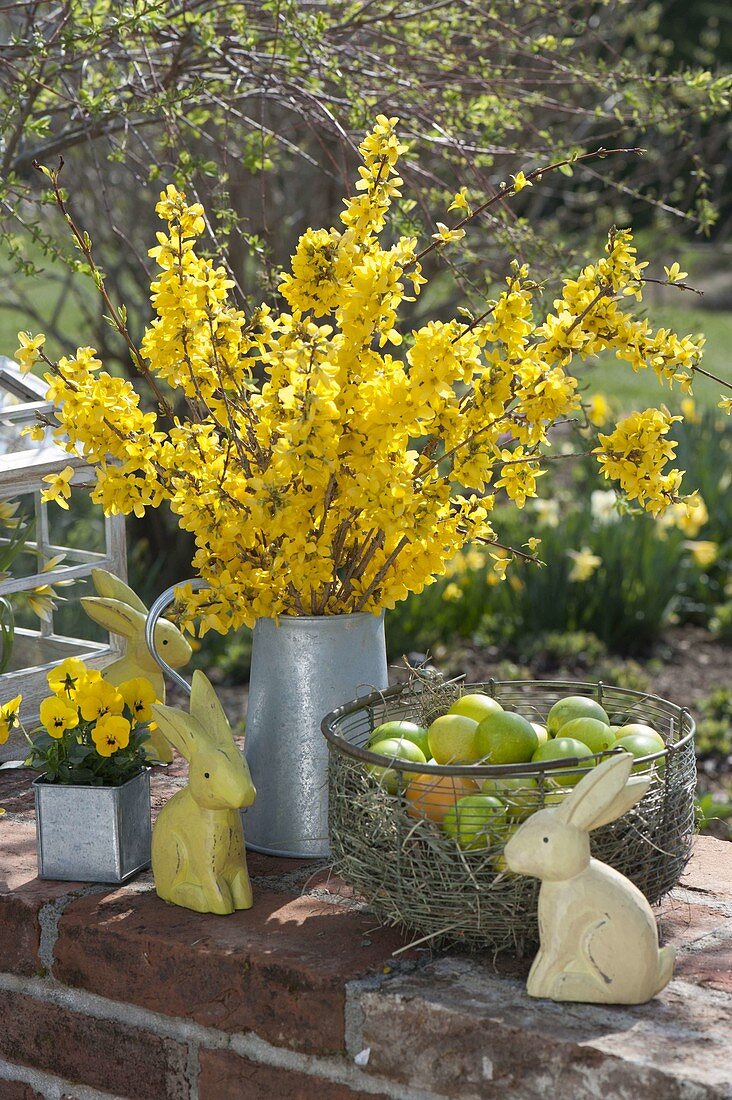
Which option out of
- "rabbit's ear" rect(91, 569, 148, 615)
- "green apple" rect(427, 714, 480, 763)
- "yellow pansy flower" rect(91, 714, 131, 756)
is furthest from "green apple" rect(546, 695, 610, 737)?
"rabbit's ear" rect(91, 569, 148, 615)

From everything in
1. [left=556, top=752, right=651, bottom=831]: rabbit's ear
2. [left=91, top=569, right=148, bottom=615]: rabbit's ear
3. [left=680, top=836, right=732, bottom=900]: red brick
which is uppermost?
[left=91, top=569, right=148, bottom=615]: rabbit's ear

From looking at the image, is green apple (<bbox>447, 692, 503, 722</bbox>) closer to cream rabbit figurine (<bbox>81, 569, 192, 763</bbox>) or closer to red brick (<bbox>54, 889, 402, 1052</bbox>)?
red brick (<bbox>54, 889, 402, 1052</bbox>)

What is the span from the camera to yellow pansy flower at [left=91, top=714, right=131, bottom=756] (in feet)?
5.09

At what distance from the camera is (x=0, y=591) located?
1833mm

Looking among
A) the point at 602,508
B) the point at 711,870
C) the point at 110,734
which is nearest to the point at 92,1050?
the point at 110,734

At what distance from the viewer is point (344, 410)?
1379mm

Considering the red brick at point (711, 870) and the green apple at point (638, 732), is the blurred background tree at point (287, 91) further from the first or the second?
the red brick at point (711, 870)

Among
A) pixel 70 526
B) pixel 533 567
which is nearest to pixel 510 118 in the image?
pixel 70 526

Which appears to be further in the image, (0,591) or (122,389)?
(0,591)

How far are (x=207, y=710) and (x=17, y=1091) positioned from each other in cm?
56

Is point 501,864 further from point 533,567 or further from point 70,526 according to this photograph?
point 533,567

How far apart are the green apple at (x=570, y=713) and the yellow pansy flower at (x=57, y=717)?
571 millimetres

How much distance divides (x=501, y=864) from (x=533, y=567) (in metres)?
2.94

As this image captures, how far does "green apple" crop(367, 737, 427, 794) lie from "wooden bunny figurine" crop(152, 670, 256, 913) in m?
0.16
